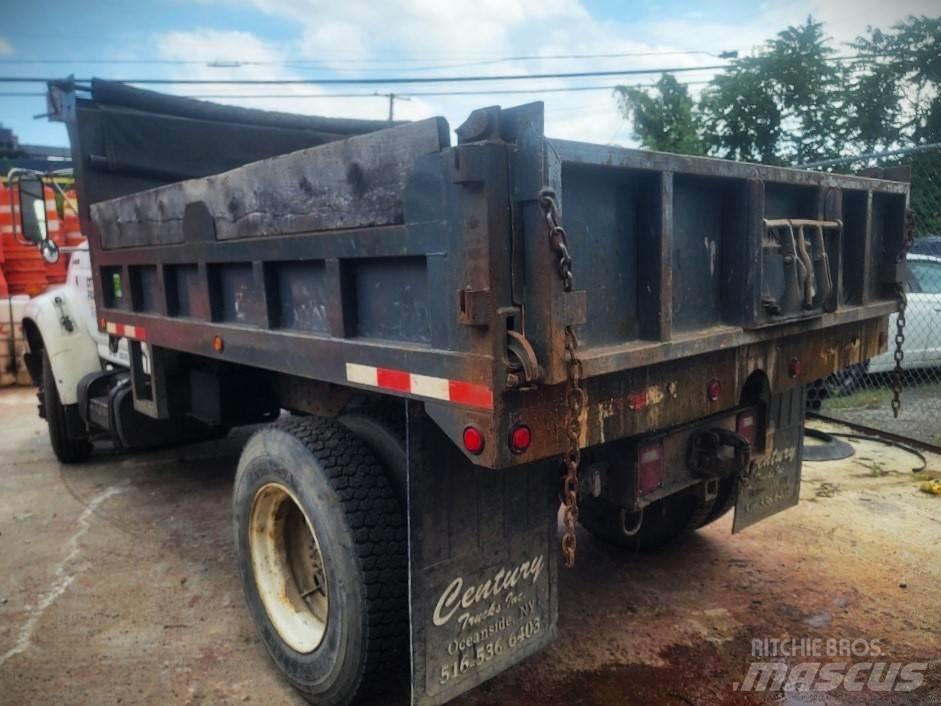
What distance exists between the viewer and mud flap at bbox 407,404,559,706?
2264 mm

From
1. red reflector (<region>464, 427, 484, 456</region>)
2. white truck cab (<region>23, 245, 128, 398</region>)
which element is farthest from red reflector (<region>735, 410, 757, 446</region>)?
white truck cab (<region>23, 245, 128, 398</region>)

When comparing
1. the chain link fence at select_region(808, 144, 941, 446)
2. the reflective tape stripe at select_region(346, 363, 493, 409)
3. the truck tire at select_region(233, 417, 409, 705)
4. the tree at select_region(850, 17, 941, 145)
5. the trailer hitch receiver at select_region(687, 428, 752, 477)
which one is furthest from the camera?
the tree at select_region(850, 17, 941, 145)

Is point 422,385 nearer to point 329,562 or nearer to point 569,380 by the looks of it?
point 569,380

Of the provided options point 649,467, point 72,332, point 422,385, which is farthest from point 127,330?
point 649,467

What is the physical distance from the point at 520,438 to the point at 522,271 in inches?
17.4

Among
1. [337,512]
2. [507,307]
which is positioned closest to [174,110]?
[337,512]

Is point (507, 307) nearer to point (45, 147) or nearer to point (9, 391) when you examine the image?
point (9, 391)

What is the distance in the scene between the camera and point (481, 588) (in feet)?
7.95

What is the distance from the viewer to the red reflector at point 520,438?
1.90 meters

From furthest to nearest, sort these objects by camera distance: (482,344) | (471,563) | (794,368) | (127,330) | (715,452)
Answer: (127,330)
(794,368)
(715,452)
(471,563)
(482,344)

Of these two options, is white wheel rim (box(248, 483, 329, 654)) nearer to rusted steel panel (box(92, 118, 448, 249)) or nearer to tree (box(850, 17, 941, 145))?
rusted steel panel (box(92, 118, 448, 249))

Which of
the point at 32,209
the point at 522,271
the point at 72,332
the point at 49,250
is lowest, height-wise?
the point at 72,332

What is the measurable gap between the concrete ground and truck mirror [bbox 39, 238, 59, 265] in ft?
5.92

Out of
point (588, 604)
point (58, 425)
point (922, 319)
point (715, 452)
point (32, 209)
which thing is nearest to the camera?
point (715, 452)
